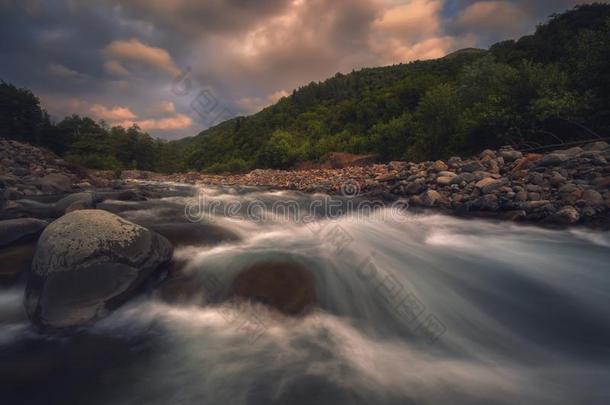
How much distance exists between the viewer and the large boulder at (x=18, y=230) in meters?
5.77

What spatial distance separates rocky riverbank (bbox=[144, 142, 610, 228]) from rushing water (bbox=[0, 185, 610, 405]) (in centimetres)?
208

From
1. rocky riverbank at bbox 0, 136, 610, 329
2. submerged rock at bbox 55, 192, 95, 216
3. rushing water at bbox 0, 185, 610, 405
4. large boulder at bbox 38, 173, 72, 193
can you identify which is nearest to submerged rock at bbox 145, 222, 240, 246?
rocky riverbank at bbox 0, 136, 610, 329

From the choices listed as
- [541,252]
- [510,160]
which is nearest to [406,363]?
[541,252]

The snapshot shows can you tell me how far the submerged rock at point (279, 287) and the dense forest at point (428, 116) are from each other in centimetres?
1428

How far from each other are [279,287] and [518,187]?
370 inches

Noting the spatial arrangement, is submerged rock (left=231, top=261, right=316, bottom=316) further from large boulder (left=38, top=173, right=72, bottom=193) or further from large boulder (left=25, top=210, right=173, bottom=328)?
large boulder (left=38, top=173, right=72, bottom=193)

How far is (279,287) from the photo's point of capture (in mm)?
4879

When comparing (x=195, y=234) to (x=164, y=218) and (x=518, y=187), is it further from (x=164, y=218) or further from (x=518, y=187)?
(x=518, y=187)

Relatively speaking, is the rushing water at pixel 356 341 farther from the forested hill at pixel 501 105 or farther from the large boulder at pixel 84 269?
the forested hill at pixel 501 105

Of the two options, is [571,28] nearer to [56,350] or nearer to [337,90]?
[337,90]

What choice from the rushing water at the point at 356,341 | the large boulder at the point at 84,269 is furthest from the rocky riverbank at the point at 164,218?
the rushing water at the point at 356,341

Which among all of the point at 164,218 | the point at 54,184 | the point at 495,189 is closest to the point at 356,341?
the point at 164,218

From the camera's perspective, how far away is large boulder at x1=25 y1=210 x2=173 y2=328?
4113 mm

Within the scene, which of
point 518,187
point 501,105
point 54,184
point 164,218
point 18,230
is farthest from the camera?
point 501,105
